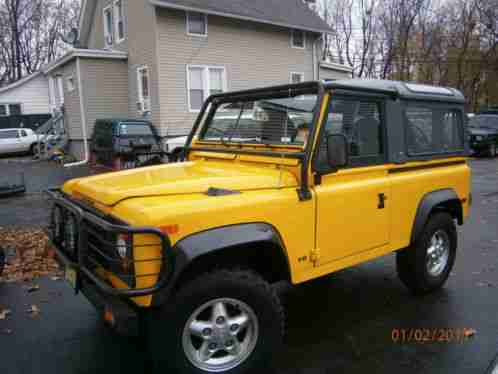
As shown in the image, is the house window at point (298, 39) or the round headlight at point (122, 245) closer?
the round headlight at point (122, 245)

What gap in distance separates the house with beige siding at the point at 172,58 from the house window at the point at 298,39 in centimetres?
4

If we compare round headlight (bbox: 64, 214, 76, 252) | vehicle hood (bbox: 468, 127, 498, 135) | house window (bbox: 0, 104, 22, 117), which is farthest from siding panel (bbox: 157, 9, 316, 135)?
house window (bbox: 0, 104, 22, 117)

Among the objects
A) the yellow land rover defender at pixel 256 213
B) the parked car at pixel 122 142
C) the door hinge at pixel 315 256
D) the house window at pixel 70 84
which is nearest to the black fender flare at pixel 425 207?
the yellow land rover defender at pixel 256 213

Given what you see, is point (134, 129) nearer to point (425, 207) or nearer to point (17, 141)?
point (17, 141)

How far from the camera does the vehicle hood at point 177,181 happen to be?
2.87 meters

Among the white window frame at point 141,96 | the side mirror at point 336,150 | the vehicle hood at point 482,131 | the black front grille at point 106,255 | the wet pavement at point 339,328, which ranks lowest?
the wet pavement at point 339,328

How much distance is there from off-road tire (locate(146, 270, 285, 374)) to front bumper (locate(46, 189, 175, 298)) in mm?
226

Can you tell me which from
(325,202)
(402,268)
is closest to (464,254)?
(402,268)

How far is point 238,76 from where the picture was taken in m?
17.9

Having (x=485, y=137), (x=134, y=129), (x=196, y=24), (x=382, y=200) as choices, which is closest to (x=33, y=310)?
(x=382, y=200)

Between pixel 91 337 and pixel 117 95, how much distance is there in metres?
15.3

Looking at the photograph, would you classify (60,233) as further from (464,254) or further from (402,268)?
(464,254)

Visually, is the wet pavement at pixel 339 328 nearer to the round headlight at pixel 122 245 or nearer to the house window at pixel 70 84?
the round headlight at pixel 122 245

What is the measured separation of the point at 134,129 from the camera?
14.2m
